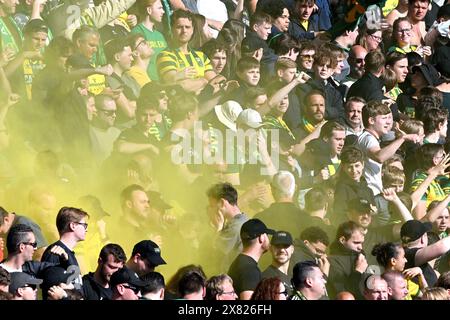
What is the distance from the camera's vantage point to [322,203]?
15.6 m

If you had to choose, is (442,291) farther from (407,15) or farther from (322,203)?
(407,15)

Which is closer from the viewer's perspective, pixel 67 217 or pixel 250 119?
pixel 67 217

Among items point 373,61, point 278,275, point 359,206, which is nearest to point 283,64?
point 373,61

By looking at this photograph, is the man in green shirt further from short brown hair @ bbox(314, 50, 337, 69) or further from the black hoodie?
the black hoodie

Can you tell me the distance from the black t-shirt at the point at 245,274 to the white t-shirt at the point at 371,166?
90.4 inches

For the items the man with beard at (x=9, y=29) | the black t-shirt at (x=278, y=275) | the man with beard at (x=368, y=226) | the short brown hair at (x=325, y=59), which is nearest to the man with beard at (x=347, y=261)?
the man with beard at (x=368, y=226)

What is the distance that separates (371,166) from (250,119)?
3.84 ft

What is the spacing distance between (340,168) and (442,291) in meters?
1.53

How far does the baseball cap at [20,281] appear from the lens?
506 inches

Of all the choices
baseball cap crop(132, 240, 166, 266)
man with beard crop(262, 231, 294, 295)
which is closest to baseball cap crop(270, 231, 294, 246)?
man with beard crop(262, 231, 294, 295)

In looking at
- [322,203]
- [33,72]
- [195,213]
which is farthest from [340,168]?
[33,72]

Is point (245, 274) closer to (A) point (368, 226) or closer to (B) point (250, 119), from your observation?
(A) point (368, 226)

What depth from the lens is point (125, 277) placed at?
13.2 meters
